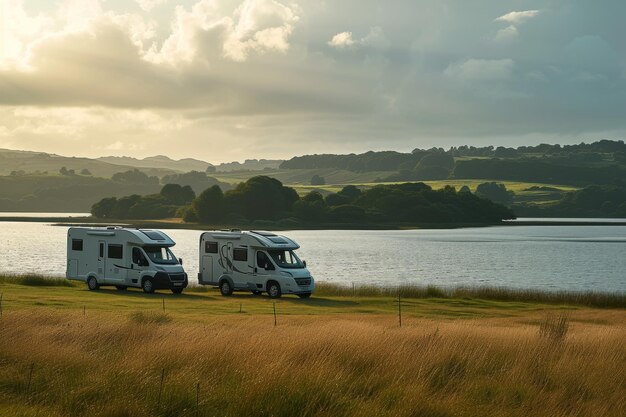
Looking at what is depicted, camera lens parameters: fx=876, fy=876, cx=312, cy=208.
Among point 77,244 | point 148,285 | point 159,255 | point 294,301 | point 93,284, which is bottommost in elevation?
point 294,301

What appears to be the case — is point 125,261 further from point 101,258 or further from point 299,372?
point 299,372

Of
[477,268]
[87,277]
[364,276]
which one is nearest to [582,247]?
[477,268]

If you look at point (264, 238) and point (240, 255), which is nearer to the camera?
point (264, 238)

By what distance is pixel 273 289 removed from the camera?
43469mm

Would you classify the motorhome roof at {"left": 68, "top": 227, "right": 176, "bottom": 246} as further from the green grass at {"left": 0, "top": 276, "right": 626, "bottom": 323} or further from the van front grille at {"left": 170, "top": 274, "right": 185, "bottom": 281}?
the green grass at {"left": 0, "top": 276, "right": 626, "bottom": 323}

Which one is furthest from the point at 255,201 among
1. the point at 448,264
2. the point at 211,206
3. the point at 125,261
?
the point at 125,261

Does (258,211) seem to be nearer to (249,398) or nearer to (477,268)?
(477,268)

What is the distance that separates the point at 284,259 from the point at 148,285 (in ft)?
23.6

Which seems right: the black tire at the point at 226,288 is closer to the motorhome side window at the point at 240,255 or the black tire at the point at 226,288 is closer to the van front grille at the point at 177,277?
the motorhome side window at the point at 240,255

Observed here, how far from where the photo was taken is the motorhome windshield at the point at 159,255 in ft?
150

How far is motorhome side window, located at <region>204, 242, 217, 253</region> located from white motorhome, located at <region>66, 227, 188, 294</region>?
168cm

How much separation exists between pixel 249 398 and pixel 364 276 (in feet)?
196

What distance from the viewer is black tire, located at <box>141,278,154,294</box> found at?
45000 mm

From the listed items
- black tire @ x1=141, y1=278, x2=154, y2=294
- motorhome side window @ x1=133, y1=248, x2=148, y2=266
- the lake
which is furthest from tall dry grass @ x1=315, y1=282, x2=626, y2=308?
the lake
